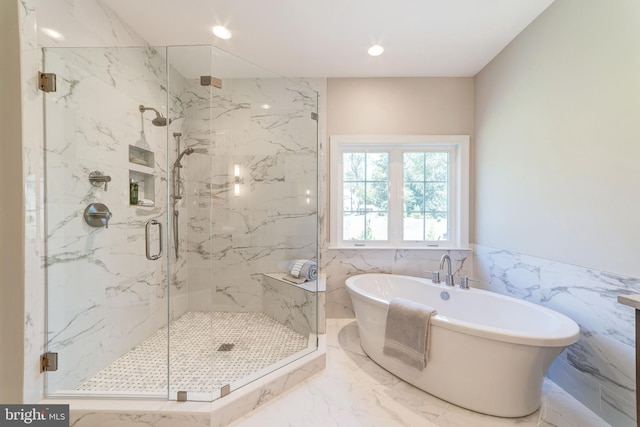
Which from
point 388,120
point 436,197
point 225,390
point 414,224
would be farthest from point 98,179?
point 436,197

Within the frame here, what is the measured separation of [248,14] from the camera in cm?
183

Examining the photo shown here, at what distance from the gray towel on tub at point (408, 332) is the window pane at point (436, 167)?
5.25 ft

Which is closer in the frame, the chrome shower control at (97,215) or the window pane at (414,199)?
the chrome shower control at (97,215)

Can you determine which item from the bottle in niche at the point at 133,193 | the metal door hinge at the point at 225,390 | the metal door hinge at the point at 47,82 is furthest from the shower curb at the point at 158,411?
the metal door hinge at the point at 47,82

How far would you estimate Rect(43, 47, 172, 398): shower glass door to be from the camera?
150 centimetres

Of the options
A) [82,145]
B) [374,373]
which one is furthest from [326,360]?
[82,145]

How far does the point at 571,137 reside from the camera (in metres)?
1.61

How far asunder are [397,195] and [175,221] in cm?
217

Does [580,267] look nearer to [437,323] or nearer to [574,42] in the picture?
[437,323]

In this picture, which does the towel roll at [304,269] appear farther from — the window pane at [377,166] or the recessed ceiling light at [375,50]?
the recessed ceiling light at [375,50]

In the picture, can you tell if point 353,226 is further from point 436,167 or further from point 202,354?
point 202,354

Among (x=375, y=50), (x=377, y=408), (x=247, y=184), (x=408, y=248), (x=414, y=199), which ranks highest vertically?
(x=375, y=50)

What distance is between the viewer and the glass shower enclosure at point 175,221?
155cm

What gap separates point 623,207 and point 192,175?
9.13ft
